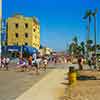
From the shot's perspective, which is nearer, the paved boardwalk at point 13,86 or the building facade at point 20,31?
the paved boardwalk at point 13,86

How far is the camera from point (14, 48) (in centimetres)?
8538

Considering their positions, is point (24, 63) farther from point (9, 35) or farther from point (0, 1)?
point (9, 35)

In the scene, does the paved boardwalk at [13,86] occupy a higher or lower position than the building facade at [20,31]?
lower

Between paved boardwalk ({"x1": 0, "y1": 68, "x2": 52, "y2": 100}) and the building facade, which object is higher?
the building facade

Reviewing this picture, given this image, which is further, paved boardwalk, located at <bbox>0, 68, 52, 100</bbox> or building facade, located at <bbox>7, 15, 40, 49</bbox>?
building facade, located at <bbox>7, 15, 40, 49</bbox>

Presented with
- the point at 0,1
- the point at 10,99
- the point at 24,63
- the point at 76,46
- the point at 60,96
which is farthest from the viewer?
the point at 76,46

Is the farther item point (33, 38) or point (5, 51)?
point (33, 38)

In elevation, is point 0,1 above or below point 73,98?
above

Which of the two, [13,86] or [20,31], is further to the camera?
[20,31]

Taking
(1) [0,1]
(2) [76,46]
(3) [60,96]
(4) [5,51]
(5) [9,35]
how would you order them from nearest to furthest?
(3) [60,96], (1) [0,1], (4) [5,51], (5) [9,35], (2) [76,46]

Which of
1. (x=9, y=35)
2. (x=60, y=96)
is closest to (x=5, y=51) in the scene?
(x=9, y=35)

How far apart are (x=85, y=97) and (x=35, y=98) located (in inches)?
88.5

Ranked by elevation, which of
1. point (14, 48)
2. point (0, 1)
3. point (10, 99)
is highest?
point (0, 1)

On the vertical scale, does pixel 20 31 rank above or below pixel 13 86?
above
